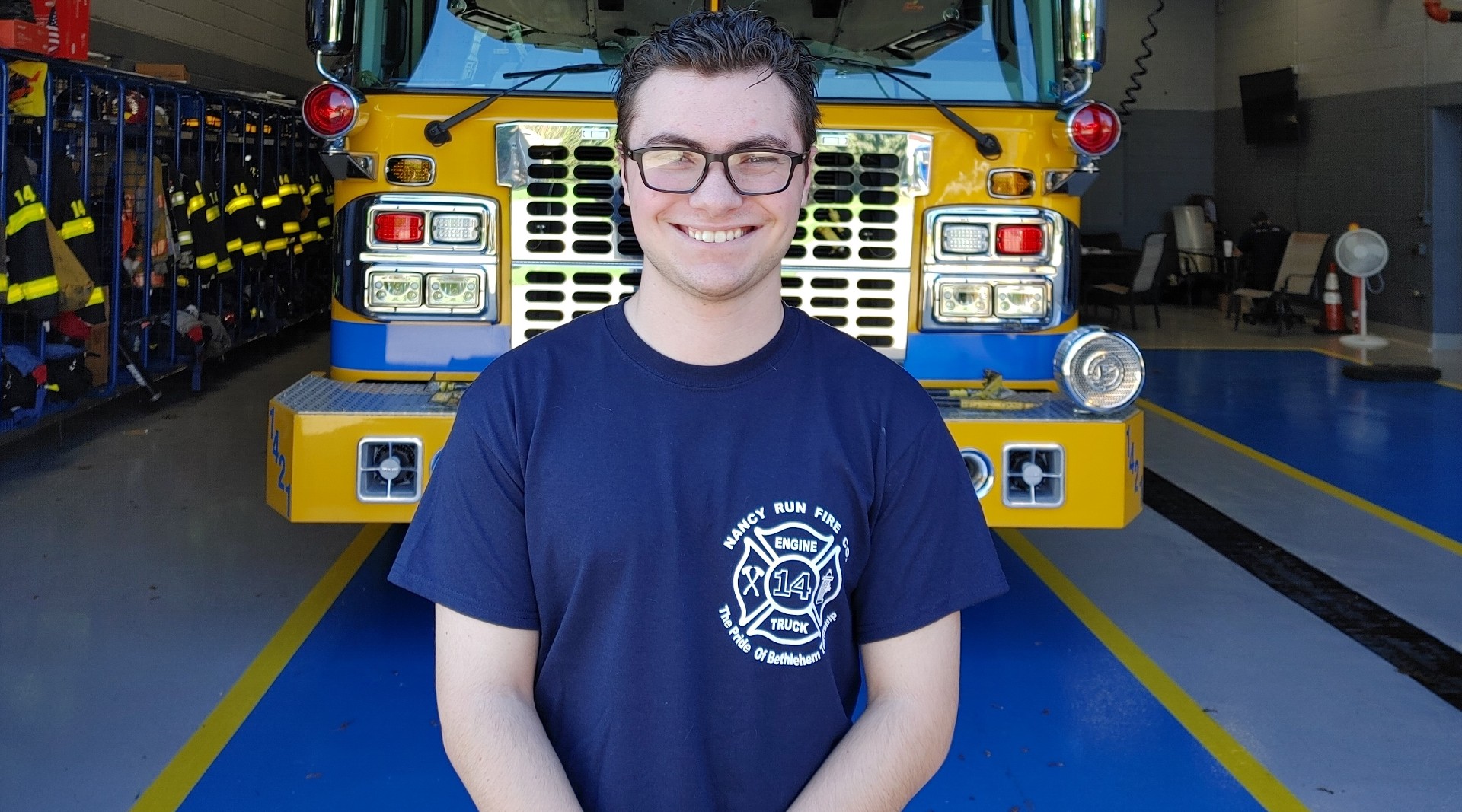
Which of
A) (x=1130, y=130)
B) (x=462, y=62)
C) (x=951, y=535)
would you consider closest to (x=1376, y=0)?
(x=1130, y=130)

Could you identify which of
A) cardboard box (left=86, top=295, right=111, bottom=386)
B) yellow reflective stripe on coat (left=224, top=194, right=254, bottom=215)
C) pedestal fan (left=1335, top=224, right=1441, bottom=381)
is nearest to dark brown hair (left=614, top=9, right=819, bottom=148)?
cardboard box (left=86, top=295, right=111, bottom=386)

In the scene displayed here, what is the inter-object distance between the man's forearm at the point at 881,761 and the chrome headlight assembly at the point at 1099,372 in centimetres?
270

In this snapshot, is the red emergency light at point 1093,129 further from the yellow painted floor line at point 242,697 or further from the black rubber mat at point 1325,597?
the yellow painted floor line at point 242,697

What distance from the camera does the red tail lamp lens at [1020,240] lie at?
15.2 ft

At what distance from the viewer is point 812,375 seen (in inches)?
70.6

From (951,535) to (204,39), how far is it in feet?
44.9

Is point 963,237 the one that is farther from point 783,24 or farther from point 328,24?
point 328,24

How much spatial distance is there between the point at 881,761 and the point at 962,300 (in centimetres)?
310

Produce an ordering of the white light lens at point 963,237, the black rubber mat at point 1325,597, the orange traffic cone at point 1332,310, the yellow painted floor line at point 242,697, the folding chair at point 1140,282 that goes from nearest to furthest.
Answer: the yellow painted floor line at point 242,697, the white light lens at point 963,237, the black rubber mat at point 1325,597, the orange traffic cone at point 1332,310, the folding chair at point 1140,282

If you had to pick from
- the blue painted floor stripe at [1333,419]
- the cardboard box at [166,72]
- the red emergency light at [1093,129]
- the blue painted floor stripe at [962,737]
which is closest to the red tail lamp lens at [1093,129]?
the red emergency light at [1093,129]

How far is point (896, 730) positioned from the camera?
1.75 meters

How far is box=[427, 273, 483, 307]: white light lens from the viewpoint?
448cm

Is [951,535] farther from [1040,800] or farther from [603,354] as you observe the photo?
[1040,800]

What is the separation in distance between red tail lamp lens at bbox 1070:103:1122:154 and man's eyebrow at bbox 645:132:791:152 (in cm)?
295
